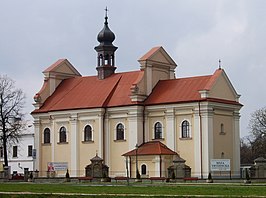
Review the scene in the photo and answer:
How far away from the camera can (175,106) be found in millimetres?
Result: 69812

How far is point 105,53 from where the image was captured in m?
80.1

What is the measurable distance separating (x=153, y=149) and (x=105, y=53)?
53.0 feet

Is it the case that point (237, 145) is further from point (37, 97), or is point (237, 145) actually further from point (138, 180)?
point (37, 97)

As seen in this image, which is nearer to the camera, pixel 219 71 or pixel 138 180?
pixel 138 180

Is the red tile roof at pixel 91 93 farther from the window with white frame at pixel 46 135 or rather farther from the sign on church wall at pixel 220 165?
the sign on church wall at pixel 220 165

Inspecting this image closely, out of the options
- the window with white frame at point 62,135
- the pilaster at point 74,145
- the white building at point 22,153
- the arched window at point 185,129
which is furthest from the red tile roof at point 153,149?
the white building at point 22,153

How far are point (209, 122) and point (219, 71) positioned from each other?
5938 millimetres

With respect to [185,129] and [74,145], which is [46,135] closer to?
[74,145]

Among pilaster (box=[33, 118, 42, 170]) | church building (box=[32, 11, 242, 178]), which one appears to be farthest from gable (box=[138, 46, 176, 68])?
pilaster (box=[33, 118, 42, 170])

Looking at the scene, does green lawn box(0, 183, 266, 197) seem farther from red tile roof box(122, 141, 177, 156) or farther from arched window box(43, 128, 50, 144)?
arched window box(43, 128, 50, 144)

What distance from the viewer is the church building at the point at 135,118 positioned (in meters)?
68.4

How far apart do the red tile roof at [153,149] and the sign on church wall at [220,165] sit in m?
4.28

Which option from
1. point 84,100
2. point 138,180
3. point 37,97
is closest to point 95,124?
point 84,100

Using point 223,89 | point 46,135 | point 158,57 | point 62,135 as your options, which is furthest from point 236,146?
point 46,135
